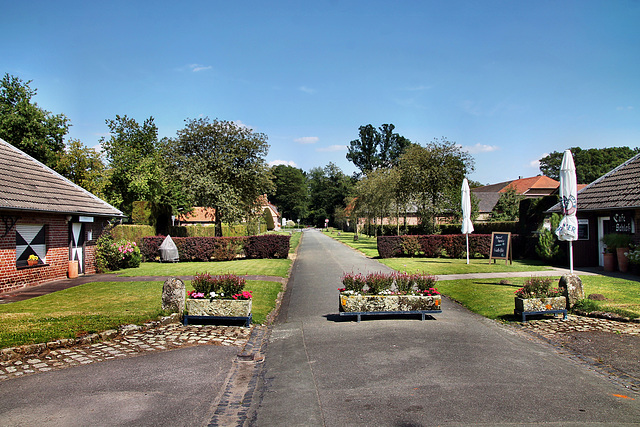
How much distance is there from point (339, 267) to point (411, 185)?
1707 centimetres

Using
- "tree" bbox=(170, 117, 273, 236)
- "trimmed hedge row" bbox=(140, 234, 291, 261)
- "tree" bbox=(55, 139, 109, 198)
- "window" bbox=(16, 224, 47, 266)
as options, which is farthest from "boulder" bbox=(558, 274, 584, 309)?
"tree" bbox=(55, 139, 109, 198)

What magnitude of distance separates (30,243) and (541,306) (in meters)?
16.8

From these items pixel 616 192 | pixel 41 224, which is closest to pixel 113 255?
pixel 41 224

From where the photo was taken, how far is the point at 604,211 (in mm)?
20125

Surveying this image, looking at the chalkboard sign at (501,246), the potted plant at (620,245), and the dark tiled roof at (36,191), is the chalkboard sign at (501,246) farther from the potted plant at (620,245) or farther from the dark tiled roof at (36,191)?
the dark tiled roof at (36,191)

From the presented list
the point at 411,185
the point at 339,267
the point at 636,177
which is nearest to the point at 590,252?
the point at 636,177

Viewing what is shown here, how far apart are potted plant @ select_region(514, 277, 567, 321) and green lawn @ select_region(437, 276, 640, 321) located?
1.74ft

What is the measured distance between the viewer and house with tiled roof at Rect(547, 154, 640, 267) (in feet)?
61.6

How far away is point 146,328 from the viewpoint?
31.0 ft

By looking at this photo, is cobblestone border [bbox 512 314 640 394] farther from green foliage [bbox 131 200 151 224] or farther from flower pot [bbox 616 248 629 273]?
green foliage [bbox 131 200 151 224]

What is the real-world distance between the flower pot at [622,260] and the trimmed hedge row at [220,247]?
17559 mm

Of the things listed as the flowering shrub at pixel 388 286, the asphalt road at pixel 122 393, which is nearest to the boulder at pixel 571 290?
the flowering shrub at pixel 388 286

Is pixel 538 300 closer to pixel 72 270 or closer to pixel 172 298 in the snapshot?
pixel 172 298

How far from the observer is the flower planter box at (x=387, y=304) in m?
10.1
